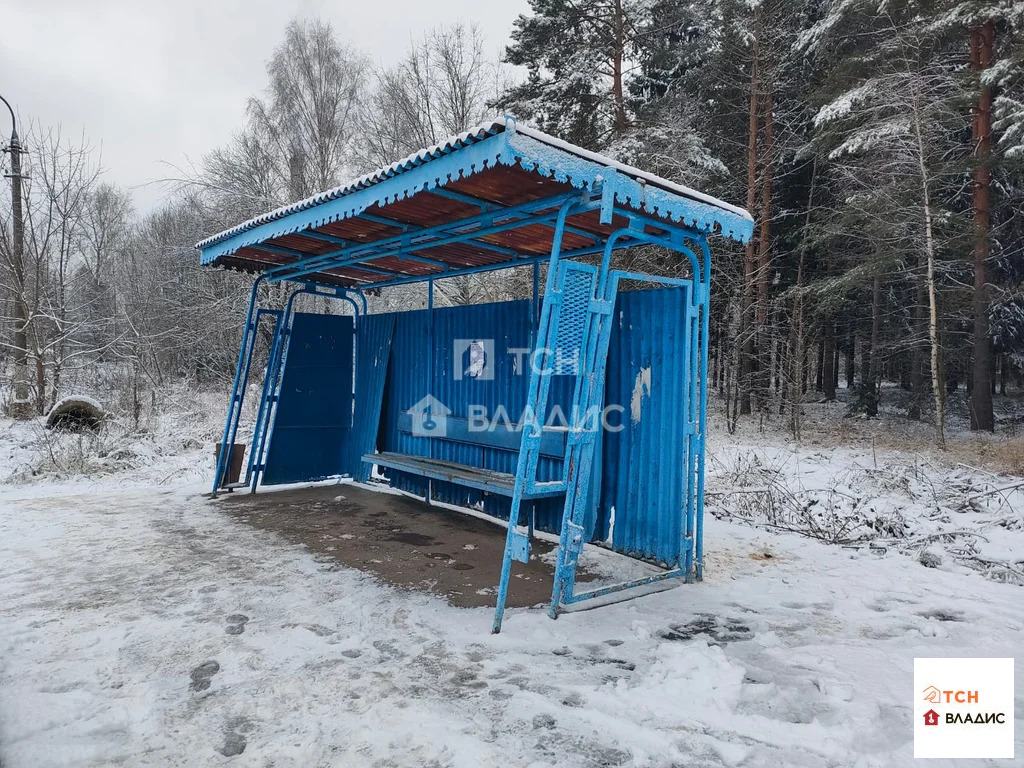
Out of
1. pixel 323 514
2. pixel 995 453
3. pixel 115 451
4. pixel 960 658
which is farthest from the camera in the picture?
pixel 995 453

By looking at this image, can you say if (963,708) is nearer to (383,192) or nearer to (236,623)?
(236,623)

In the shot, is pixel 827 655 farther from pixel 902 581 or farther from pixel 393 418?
pixel 393 418

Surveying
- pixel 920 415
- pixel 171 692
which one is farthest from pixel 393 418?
pixel 920 415

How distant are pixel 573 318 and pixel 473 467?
273cm

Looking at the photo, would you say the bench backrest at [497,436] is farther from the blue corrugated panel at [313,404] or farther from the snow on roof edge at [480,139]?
the snow on roof edge at [480,139]

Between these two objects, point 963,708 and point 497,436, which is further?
point 497,436

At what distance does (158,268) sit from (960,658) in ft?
74.0

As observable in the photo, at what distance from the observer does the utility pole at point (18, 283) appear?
12.4 metres

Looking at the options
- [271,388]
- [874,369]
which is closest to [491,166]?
[271,388]

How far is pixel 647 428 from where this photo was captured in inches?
193

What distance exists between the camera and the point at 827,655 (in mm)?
3408

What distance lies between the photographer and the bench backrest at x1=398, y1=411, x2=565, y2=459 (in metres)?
5.41

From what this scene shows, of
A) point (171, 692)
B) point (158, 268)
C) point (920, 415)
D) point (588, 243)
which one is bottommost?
point (171, 692)

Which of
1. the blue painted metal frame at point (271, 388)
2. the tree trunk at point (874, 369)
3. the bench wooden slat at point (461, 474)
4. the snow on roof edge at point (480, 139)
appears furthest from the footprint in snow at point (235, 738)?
the tree trunk at point (874, 369)
